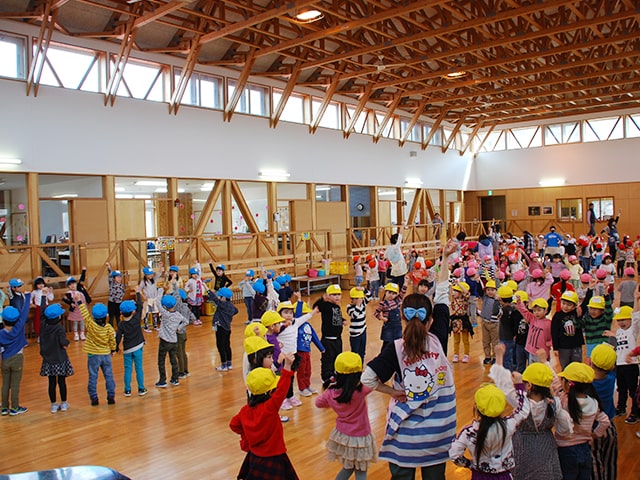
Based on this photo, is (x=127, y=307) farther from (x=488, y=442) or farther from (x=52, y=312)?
(x=488, y=442)

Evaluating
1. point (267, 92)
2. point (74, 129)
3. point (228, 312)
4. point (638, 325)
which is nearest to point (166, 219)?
point (74, 129)

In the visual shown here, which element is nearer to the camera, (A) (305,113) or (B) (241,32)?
(B) (241,32)

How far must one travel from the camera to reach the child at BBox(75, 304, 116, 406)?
6.25 meters

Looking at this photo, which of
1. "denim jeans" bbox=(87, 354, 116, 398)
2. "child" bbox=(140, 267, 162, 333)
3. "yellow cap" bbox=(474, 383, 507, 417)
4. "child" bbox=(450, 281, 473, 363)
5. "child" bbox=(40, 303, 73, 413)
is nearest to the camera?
"yellow cap" bbox=(474, 383, 507, 417)

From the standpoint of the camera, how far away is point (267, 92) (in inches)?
656

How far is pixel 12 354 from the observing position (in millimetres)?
6082

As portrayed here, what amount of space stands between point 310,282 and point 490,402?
42.9 ft

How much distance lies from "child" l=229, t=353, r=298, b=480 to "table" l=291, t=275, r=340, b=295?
1176 centimetres

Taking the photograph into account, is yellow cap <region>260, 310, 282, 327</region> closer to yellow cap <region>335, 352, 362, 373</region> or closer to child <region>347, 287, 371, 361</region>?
child <region>347, 287, 371, 361</region>

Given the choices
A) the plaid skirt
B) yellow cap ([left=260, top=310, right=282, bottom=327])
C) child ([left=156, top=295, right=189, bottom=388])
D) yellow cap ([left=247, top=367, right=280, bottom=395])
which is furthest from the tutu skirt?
child ([left=156, top=295, right=189, bottom=388])

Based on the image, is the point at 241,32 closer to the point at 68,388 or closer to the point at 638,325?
the point at 68,388

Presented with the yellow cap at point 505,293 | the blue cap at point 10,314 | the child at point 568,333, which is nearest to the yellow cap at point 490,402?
the child at point 568,333

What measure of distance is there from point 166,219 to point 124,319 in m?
8.16

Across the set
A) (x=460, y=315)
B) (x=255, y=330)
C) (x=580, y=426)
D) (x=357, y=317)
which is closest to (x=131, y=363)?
(x=255, y=330)
